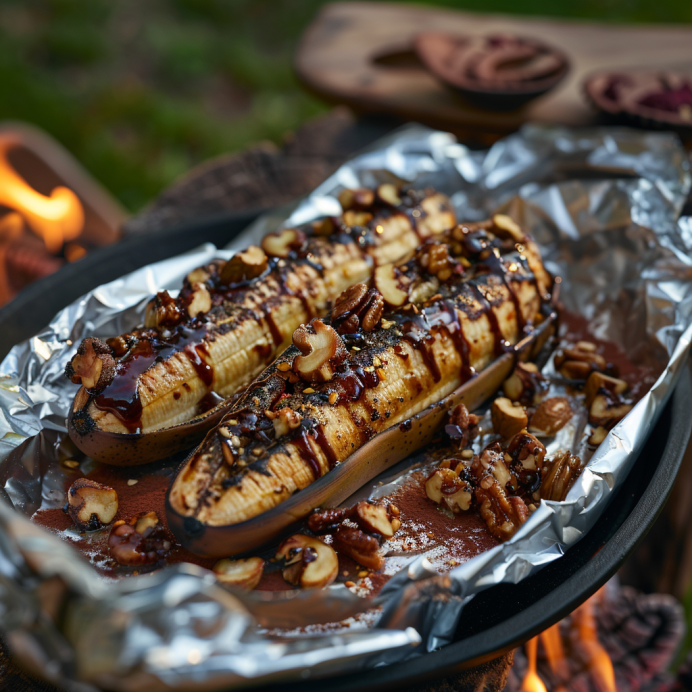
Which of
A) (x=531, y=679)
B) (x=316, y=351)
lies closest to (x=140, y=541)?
(x=316, y=351)

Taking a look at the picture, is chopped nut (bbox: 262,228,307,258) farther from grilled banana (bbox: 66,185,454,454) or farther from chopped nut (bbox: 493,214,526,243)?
chopped nut (bbox: 493,214,526,243)

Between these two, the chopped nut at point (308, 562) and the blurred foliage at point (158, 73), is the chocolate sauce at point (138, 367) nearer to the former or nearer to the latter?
the chopped nut at point (308, 562)

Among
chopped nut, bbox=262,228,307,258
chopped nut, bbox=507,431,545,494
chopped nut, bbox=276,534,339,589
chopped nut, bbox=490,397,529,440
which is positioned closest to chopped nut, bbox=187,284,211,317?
chopped nut, bbox=262,228,307,258

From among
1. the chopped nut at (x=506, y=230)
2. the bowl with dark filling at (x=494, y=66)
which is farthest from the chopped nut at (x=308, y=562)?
the bowl with dark filling at (x=494, y=66)

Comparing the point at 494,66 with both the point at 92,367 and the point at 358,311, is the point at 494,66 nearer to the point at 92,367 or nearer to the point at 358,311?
the point at 358,311

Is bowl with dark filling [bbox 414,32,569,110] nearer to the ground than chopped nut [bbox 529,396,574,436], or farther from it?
farther from it

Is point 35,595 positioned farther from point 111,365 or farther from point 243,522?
point 111,365

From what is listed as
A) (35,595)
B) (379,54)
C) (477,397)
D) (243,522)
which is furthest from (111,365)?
(379,54)
